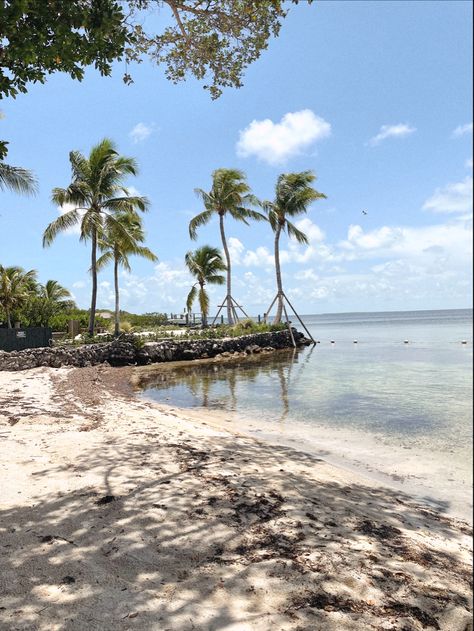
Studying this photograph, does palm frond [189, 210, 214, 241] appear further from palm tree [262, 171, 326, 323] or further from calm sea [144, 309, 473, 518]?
calm sea [144, 309, 473, 518]

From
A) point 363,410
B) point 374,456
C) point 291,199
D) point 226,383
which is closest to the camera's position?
point 374,456

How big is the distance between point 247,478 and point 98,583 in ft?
9.03

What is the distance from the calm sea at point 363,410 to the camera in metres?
7.24

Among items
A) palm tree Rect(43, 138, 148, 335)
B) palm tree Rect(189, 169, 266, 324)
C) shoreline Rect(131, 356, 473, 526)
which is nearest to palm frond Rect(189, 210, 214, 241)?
palm tree Rect(189, 169, 266, 324)

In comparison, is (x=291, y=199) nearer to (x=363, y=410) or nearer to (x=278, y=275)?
(x=278, y=275)

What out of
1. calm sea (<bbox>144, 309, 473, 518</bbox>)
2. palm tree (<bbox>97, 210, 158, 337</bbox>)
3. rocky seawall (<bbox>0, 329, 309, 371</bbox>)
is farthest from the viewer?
palm tree (<bbox>97, 210, 158, 337</bbox>)

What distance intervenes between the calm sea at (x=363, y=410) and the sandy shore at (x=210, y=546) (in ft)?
3.83

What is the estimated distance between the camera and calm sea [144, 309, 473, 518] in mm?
7242

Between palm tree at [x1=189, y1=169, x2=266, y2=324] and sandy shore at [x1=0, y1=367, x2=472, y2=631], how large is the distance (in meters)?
31.8

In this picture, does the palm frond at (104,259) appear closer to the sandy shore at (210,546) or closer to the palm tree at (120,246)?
the palm tree at (120,246)

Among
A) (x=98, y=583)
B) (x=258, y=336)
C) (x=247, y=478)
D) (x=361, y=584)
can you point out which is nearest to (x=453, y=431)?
(x=247, y=478)

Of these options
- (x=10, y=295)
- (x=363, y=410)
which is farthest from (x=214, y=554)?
(x=10, y=295)

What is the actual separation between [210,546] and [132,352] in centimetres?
2183

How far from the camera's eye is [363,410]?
488 inches
